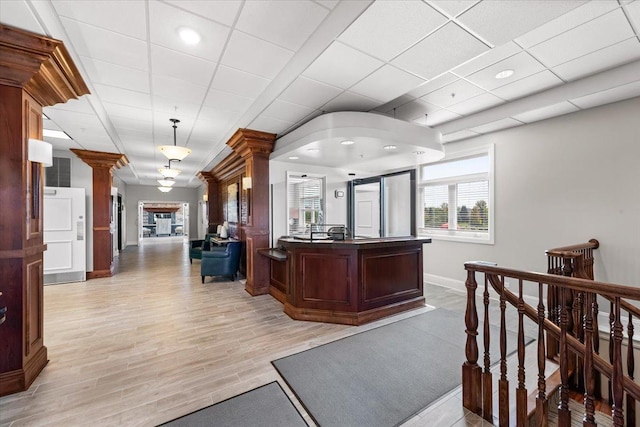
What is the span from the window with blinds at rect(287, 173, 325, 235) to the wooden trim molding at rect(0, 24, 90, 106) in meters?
3.51

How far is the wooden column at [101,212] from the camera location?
20.6ft

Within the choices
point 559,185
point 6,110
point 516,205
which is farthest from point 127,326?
point 559,185

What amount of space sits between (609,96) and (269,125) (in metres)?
4.48

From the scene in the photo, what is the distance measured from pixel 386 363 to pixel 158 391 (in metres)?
2.06

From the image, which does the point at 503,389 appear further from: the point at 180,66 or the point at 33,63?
the point at 33,63

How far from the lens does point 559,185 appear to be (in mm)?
3945

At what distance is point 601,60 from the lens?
2840mm

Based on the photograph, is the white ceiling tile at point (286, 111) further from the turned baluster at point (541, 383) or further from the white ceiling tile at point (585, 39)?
the turned baluster at point (541, 383)

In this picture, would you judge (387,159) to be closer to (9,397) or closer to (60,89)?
(60,89)

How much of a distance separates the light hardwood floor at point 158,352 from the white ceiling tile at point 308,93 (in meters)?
2.94

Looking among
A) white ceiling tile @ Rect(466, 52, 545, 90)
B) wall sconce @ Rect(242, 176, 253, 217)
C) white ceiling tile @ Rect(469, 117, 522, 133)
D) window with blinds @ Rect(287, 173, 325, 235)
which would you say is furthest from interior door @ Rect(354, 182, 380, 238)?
white ceiling tile @ Rect(466, 52, 545, 90)

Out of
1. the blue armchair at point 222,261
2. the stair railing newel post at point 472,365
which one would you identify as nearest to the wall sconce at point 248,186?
the blue armchair at point 222,261

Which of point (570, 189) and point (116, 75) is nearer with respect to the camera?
point (116, 75)

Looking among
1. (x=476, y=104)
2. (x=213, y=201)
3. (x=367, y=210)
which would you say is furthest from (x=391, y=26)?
(x=213, y=201)
